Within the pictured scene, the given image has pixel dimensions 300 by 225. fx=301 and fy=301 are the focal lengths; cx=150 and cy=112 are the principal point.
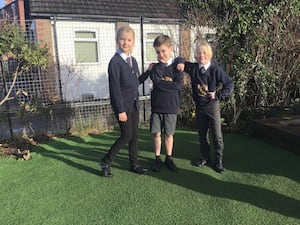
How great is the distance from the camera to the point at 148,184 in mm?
3547

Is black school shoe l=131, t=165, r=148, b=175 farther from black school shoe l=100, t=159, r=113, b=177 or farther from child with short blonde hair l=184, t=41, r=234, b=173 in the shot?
child with short blonde hair l=184, t=41, r=234, b=173

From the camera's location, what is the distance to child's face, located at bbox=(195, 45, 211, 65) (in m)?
3.61

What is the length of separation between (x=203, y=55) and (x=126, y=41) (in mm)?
941

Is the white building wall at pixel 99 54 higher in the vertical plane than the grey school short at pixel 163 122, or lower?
higher

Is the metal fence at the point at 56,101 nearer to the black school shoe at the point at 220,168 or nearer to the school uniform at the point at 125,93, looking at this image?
the school uniform at the point at 125,93

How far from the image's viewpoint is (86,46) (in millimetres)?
10961

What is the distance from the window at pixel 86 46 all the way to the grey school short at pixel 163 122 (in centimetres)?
747

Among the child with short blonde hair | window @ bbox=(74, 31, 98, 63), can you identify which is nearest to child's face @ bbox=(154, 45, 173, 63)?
the child with short blonde hair

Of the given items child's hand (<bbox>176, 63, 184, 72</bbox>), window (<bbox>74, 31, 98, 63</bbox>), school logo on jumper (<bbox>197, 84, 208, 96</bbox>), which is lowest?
school logo on jumper (<bbox>197, 84, 208, 96</bbox>)

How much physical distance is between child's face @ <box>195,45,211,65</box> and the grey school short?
75 centimetres

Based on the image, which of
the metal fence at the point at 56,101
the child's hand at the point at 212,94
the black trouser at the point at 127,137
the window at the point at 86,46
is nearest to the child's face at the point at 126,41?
the black trouser at the point at 127,137

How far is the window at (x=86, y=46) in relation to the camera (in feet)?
35.3

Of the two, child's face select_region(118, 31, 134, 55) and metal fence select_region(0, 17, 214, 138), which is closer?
child's face select_region(118, 31, 134, 55)

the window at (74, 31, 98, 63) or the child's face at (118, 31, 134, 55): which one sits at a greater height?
the window at (74, 31, 98, 63)
